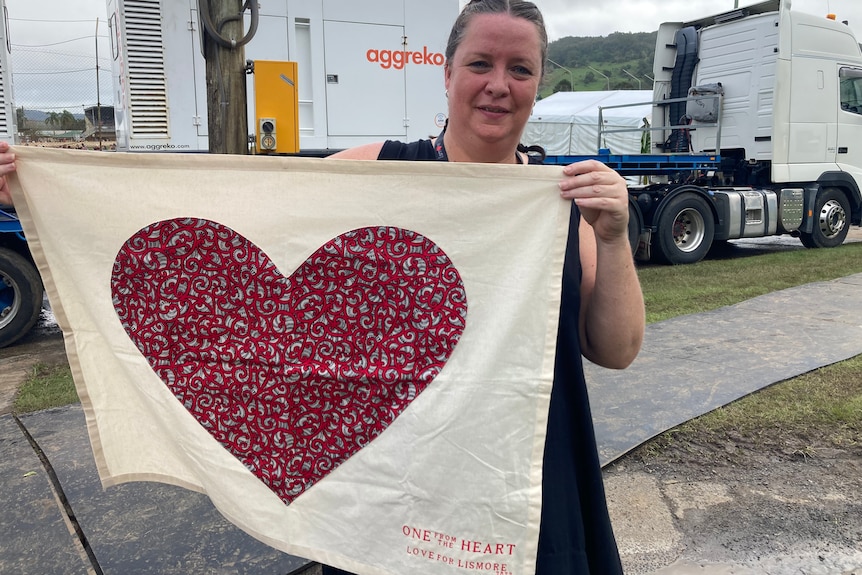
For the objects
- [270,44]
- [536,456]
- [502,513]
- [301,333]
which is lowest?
[502,513]

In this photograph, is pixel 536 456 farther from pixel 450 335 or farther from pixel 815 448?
Result: pixel 815 448

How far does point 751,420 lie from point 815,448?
399 millimetres

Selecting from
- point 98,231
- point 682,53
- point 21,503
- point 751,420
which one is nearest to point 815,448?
point 751,420

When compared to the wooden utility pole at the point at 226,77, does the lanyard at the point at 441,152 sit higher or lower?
lower

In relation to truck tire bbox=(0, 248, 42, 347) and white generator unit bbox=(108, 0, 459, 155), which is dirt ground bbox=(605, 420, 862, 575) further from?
truck tire bbox=(0, 248, 42, 347)

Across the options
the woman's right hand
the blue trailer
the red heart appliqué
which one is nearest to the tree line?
the blue trailer

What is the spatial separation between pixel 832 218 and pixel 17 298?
12.3 meters

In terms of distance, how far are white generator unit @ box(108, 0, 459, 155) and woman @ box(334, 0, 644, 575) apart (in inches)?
220

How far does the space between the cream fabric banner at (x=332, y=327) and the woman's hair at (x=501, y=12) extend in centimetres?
35

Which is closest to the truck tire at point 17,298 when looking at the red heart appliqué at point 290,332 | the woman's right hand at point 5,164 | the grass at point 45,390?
the grass at point 45,390

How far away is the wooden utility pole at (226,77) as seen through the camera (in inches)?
150

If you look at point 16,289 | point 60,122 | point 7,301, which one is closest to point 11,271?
point 16,289

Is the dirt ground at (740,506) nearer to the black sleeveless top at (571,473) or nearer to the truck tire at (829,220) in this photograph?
the black sleeveless top at (571,473)

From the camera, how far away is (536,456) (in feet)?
5.25
